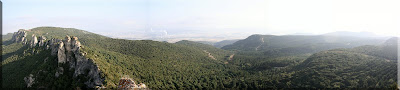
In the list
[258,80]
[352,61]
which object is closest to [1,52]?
[258,80]

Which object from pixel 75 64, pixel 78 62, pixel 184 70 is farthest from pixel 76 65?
pixel 184 70

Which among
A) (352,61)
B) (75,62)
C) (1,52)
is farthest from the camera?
(352,61)

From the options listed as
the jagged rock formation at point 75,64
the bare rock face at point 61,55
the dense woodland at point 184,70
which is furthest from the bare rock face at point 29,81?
the bare rock face at point 61,55

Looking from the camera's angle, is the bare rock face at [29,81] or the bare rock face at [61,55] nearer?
the bare rock face at [29,81]

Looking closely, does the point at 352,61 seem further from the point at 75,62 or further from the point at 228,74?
the point at 75,62

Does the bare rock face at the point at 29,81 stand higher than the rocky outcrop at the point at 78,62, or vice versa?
the rocky outcrop at the point at 78,62

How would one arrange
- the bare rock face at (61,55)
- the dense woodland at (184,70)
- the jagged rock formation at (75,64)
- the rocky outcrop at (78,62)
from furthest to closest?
1. the dense woodland at (184,70)
2. the bare rock face at (61,55)
3. the jagged rock formation at (75,64)
4. the rocky outcrop at (78,62)

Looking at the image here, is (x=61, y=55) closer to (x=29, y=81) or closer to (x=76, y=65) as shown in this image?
(x=76, y=65)

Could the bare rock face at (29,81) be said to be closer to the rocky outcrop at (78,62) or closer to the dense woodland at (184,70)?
the dense woodland at (184,70)

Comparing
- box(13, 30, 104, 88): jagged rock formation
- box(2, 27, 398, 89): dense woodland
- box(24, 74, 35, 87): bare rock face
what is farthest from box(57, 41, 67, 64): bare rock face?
box(24, 74, 35, 87): bare rock face

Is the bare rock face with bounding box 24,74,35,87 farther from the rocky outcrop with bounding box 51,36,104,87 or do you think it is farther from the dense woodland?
the rocky outcrop with bounding box 51,36,104,87


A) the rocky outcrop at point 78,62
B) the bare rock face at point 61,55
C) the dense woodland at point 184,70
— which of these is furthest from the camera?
the dense woodland at point 184,70
